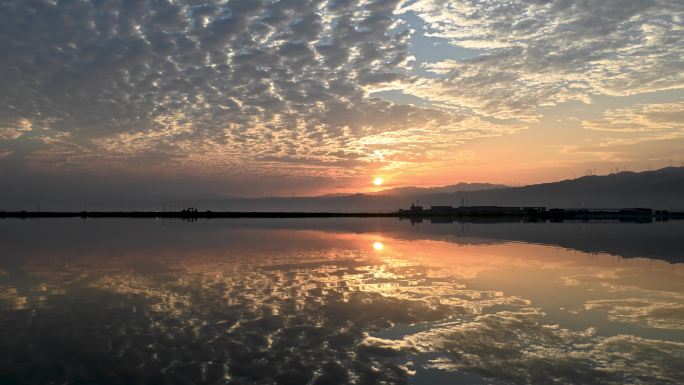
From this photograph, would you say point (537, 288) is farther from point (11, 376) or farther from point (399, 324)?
point (11, 376)

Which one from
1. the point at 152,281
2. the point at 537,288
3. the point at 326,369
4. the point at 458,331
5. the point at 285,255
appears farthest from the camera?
the point at 285,255

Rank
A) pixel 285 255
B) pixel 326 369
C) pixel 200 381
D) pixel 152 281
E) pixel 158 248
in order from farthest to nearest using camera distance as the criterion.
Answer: pixel 158 248, pixel 285 255, pixel 152 281, pixel 326 369, pixel 200 381

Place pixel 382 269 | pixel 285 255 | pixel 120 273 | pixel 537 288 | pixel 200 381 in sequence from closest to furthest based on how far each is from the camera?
pixel 200 381 → pixel 537 288 → pixel 120 273 → pixel 382 269 → pixel 285 255

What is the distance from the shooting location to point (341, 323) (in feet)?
49.3

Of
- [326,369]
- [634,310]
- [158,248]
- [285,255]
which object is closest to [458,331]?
[326,369]

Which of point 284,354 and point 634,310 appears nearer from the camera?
point 284,354

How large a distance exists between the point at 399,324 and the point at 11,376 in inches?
405

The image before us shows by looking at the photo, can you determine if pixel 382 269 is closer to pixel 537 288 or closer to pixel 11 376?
pixel 537 288

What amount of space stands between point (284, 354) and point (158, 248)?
32415 mm

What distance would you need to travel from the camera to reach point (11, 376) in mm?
10250

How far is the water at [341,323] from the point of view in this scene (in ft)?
35.0

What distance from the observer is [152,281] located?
899 inches

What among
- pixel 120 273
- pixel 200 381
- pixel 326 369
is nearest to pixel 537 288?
pixel 326 369

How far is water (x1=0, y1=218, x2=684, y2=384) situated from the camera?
420 inches
